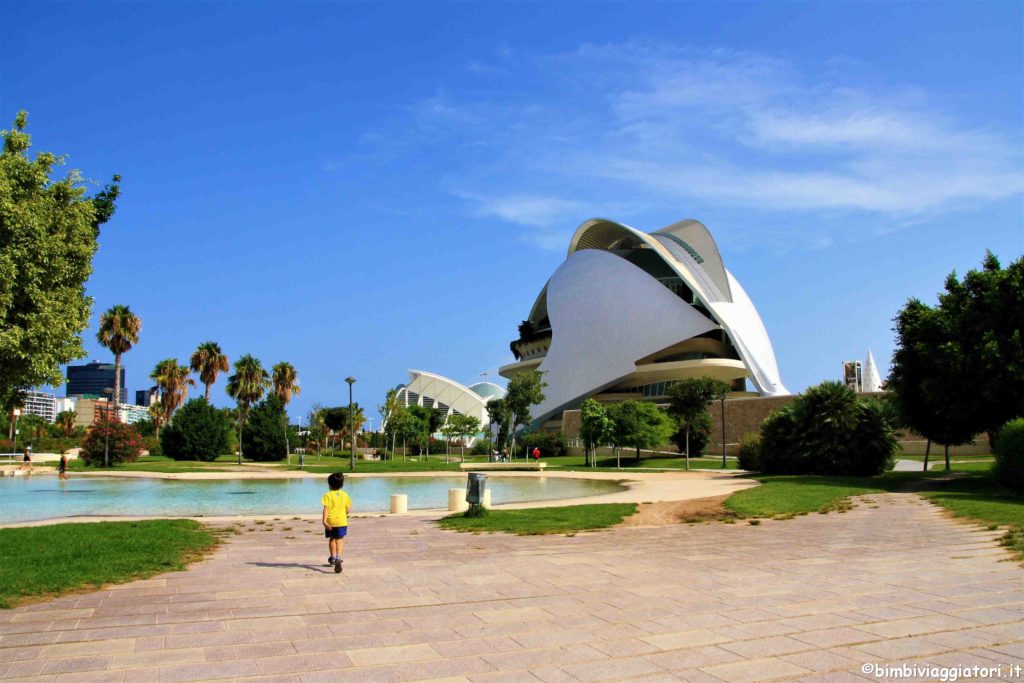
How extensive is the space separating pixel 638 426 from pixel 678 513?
27.7m

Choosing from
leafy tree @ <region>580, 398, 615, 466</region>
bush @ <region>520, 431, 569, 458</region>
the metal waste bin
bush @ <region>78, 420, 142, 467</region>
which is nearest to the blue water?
the metal waste bin

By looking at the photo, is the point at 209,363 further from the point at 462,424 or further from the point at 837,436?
the point at 837,436

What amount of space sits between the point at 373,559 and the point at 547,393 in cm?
5843

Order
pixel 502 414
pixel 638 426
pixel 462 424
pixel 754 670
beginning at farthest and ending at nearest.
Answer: pixel 462 424
pixel 502 414
pixel 638 426
pixel 754 670

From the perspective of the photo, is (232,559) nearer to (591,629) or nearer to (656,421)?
(591,629)

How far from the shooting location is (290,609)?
677cm

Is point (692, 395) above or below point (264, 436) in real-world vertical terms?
above

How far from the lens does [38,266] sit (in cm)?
1159

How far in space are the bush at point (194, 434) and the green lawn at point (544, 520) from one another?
36.0m

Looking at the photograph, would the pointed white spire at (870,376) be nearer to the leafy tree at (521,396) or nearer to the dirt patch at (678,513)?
the leafy tree at (521,396)

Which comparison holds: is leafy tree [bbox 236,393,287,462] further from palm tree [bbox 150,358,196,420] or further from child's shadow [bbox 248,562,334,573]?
child's shadow [bbox 248,562,334,573]

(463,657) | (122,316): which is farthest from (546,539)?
(122,316)

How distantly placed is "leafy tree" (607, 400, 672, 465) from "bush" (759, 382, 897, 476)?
1417 centimetres

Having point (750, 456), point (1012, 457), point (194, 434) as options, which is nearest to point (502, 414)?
point (194, 434)
